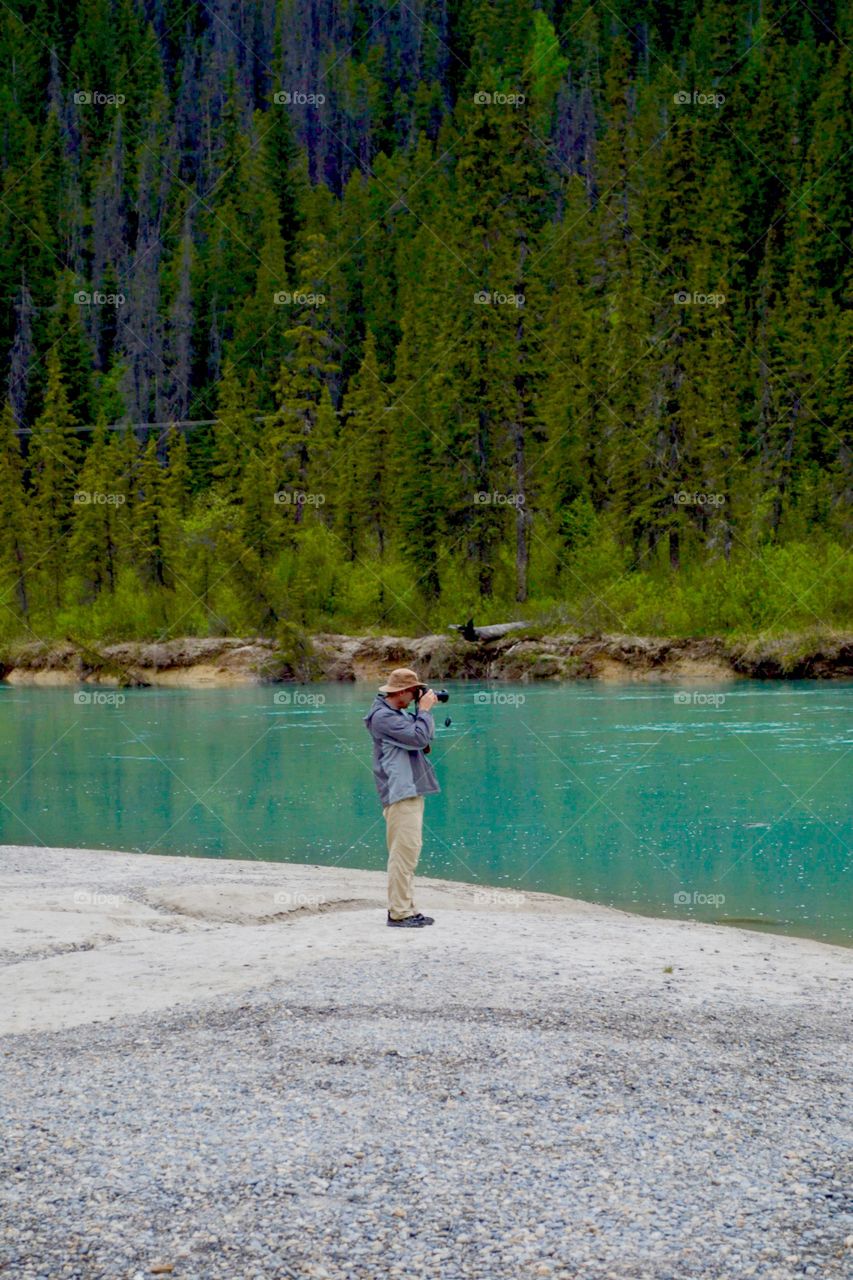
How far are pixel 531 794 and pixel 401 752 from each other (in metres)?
11.9

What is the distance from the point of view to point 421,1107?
20.9 ft

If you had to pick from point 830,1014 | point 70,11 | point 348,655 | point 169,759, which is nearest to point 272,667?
point 348,655

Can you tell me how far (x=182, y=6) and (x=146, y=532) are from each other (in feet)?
310

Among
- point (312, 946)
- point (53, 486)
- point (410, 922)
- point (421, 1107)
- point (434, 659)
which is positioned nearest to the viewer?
point (421, 1107)

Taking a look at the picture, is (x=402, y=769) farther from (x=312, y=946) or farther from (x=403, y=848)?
(x=312, y=946)

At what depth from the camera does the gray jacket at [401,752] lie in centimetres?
1070

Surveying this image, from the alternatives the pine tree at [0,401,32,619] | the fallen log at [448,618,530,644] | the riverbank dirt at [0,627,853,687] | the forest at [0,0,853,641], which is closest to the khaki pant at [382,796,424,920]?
the riverbank dirt at [0,627,853,687]

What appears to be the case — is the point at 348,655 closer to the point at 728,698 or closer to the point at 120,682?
the point at 120,682

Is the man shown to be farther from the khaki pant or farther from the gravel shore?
the gravel shore

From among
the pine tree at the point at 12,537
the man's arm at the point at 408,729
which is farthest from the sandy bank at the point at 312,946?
the pine tree at the point at 12,537

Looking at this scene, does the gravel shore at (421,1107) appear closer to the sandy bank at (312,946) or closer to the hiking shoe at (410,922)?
the sandy bank at (312,946)

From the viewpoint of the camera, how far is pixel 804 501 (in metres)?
56.0

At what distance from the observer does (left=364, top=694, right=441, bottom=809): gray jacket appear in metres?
10.7

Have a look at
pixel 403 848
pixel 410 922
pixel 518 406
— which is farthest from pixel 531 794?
pixel 518 406
